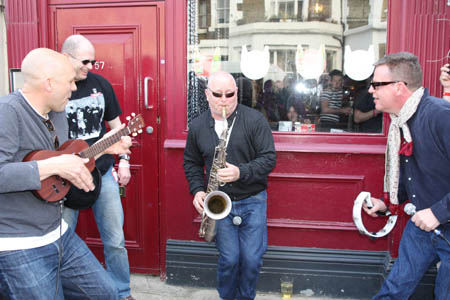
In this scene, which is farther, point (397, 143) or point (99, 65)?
point (99, 65)

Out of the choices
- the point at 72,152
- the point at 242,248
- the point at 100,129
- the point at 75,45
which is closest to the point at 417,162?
the point at 242,248

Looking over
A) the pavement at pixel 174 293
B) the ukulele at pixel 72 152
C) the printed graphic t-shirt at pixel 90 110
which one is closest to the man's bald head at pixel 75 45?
the printed graphic t-shirt at pixel 90 110

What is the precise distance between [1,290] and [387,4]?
382 centimetres

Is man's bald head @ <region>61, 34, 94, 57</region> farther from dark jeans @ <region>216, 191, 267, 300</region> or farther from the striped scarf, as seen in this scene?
the striped scarf

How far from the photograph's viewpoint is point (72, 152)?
2.66m

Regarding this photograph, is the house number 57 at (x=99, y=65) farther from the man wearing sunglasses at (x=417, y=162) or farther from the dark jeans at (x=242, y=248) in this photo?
the man wearing sunglasses at (x=417, y=162)

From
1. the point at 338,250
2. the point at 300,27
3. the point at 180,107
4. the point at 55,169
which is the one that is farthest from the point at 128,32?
the point at 338,250

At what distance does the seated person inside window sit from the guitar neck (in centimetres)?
205

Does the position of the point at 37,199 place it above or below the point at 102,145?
below

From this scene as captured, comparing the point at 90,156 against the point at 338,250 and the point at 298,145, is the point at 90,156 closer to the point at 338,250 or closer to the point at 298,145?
the point at 298,145

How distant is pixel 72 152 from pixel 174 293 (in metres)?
2.16

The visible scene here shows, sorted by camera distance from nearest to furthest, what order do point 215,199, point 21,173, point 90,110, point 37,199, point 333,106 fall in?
1. point 21,173
2. point 37,199
3. point 215,199
4. point 90,110
5. point 333,106

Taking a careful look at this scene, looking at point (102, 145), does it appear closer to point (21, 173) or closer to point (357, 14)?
point (21, 173)

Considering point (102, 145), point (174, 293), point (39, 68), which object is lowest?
point (174, 293)
